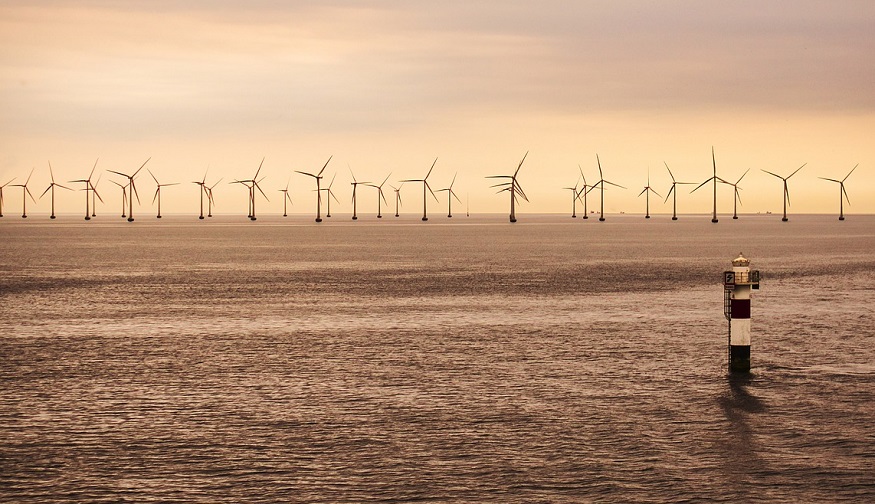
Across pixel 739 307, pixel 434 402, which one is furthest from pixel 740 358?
pixel 434 402

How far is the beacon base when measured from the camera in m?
21.0

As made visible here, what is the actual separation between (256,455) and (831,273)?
50.2 metres

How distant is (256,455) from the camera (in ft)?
46.3

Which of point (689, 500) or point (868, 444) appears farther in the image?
point (868, 444)

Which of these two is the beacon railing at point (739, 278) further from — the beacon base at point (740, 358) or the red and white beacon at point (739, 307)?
the beacon base at point (740, 358)

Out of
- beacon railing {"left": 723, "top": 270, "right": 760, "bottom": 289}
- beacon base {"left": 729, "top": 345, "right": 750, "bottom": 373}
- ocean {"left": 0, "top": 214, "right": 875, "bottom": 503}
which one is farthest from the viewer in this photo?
beacon base {"left": 729, "top": 345, "right": 750, "bottom": 373}

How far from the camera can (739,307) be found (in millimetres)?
20328

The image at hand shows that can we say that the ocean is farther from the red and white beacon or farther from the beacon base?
the red and white beacon

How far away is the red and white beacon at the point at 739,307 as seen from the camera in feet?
66.5

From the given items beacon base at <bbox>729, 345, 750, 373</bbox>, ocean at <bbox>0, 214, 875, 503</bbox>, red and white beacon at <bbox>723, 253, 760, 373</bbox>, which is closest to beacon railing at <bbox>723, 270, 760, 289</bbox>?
red and white beacon at <bbox>723, 253, 760, 373</bbox>

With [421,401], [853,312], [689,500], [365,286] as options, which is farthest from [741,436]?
[365,286]

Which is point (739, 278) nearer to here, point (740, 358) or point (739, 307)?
point (739, 307)

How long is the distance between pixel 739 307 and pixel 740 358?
1.28m

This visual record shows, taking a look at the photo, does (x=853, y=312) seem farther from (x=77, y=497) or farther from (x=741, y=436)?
(x=77, y=497)
